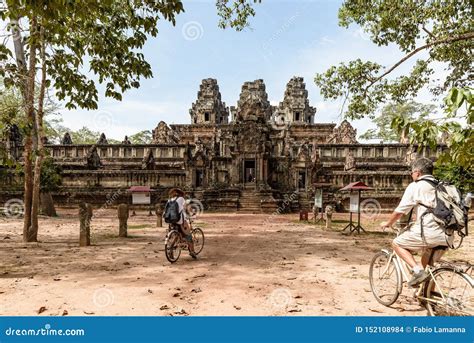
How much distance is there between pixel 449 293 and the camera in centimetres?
373

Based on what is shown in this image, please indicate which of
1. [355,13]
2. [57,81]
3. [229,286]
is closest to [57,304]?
[229,286]

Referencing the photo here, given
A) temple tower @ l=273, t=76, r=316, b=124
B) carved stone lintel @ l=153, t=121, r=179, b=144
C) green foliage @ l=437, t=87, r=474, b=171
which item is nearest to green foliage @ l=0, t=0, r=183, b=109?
green foliage @ l=437, t=87, r=474, b=171

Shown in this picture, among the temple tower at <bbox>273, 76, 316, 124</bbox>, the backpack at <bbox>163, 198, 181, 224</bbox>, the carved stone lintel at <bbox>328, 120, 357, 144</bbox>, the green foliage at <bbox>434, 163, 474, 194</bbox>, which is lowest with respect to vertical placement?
the backpack at <bbox>163, 198, 181, 224</bbox>

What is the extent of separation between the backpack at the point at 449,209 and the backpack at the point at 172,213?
5.03 metres

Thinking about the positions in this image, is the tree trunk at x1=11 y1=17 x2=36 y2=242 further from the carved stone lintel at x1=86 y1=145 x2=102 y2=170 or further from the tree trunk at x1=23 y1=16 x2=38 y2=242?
the carved stone lintel at x1=86 y1=145 x2=102 y2=170

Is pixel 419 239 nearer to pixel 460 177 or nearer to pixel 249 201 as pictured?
pixel 460 177

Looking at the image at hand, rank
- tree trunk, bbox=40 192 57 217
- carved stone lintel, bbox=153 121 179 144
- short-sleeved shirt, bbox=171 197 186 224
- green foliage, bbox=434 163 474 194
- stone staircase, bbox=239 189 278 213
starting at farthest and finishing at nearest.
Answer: carved stone lintel, bbox=153 121 179 144, stone staircase, bbox=239 189 278 213, tree trunk, bbox=40 192 57 217, green foliage, bbox=434 163 474 194, short-sleeved shirt, bbox=171 197 186 224

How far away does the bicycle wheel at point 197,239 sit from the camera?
27.5ft

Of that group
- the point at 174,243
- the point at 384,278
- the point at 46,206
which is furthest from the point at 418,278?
the point at 46,206

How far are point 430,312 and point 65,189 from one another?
28.8 metres

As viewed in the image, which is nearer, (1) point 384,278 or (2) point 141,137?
(1) point 384,278

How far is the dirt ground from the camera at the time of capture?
15.1 feet

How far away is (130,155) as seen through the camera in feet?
121

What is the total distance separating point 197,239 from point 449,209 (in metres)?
6.16
